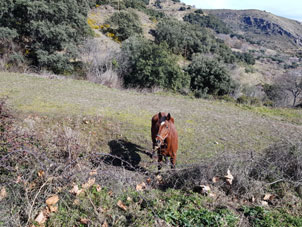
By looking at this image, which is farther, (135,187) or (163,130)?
(163,130)

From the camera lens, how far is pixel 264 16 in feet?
330

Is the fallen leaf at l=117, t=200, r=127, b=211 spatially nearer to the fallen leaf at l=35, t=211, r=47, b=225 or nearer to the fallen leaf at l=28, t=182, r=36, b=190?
the fallen leaf at l=35, t=211, r=47, b=225

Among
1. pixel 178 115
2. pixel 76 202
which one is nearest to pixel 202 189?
pixel 76 202

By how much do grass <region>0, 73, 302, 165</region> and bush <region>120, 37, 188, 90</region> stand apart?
19.2ft

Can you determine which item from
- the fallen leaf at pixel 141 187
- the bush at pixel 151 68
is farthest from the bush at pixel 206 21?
the fallen leaf at pixel 141 187

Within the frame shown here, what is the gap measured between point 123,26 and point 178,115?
3097cm

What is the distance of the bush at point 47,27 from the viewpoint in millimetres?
18719

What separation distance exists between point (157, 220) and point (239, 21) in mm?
119849

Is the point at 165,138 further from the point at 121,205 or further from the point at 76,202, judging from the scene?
the point at 76,202

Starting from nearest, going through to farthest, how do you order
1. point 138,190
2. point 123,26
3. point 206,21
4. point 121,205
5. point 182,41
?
point 121,205, point 138,190, point 123,26, point 182,41, point 206,21

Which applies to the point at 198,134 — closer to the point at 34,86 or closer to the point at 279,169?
the point at 279,169

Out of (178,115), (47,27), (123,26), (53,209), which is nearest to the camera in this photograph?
(53,209)

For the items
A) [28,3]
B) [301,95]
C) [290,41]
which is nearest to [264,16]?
[290,41]

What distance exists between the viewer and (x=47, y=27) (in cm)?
1902
